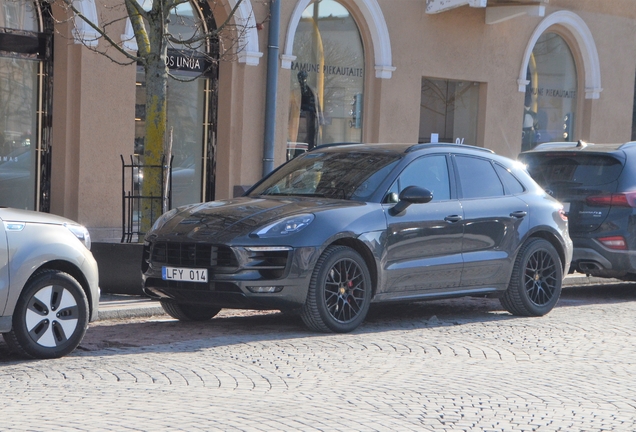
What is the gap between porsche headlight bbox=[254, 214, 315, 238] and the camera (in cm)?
850

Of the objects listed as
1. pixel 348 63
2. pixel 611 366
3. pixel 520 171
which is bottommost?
pixel 611 366

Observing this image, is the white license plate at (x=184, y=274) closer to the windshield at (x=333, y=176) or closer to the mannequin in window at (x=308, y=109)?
the windshield at (x=333, y=176)

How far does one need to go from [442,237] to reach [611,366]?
2329 mm

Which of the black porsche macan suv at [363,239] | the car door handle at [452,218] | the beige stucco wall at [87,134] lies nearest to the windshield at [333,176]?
the black porsche macan suv at [363,239]

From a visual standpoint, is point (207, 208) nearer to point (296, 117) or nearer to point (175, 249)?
point (175, 249)

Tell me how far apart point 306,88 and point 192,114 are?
7.21 feet

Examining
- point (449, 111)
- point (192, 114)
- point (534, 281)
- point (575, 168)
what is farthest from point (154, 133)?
point (449, 111)

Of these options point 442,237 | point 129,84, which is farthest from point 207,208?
point 129,84

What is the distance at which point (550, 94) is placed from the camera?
2286 cm

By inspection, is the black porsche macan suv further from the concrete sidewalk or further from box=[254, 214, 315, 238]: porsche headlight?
the concrete sidewalk

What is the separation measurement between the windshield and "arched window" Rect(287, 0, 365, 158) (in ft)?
26.2

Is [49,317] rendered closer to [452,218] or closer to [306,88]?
[452,218]

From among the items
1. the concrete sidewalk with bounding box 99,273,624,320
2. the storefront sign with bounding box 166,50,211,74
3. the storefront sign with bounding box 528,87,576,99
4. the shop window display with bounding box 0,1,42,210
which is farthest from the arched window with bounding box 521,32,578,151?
the concrete sidewalk with bounding box 99,273,624,320

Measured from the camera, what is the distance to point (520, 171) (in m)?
10.8
